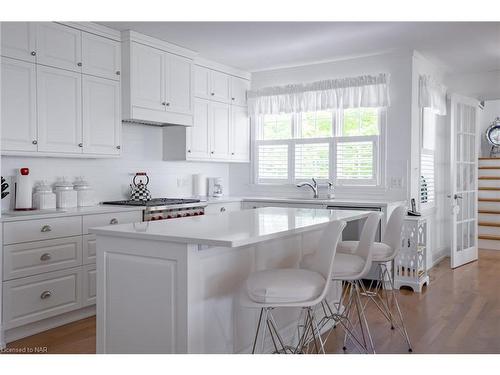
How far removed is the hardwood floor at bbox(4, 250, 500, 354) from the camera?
131 inches

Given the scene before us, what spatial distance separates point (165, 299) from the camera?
2391 mm

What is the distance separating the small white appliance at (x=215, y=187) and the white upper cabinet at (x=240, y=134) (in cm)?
36

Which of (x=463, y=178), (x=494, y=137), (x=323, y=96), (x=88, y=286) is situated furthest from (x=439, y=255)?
(x=88, y=286)

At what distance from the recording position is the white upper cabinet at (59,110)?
3928mm

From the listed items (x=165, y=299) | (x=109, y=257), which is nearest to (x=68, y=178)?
(x=109, y=257)

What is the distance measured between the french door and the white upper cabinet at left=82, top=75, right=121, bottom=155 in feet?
13.0

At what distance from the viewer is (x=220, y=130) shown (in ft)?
19.7

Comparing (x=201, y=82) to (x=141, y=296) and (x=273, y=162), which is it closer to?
(x=273, y=162)

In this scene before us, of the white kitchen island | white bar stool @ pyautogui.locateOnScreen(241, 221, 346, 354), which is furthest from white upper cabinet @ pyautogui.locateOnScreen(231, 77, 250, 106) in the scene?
white bar stool @ pyautogui.locateOnScreen(241, 221, 346, 354)

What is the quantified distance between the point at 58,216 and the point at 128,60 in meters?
1.69

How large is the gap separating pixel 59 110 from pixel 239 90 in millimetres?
2738

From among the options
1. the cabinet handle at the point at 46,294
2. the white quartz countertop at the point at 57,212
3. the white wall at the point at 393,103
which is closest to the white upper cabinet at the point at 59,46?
the white quartz countertop at the point at 57,212

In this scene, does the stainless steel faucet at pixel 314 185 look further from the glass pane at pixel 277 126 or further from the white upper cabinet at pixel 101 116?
the white upper cabinet at pixel 101 116

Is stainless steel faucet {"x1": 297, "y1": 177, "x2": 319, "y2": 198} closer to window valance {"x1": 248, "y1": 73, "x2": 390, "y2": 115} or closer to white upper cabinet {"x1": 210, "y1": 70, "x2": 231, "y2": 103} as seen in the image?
window valance {"x1": 248, "y1": 73, "x2": 390, "y2": 115}
